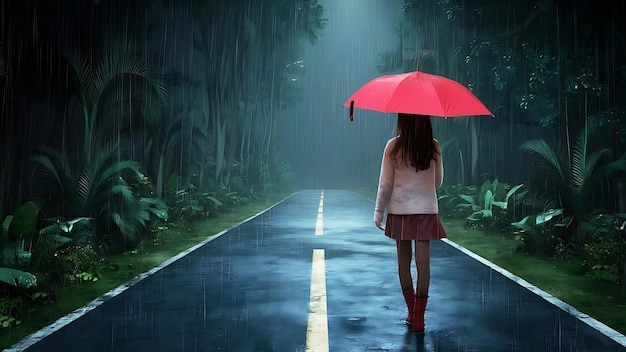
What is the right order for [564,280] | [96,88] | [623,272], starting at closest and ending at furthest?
[623,272] → [564,280] → [96,88]

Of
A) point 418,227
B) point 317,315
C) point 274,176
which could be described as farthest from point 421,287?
point 274,176

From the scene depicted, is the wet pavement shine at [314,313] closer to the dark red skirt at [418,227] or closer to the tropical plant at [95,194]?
the dark red skirt at [418,227]

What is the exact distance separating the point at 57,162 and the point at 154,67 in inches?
494

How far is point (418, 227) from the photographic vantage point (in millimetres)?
5762

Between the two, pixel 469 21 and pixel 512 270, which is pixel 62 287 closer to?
pixel 512 270

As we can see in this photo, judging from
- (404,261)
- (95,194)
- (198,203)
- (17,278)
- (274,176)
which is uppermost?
(274,176)

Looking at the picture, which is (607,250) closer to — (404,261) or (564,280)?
(564,280)

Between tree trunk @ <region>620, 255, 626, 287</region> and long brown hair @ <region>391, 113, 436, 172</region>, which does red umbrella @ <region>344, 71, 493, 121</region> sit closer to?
long brown hair @ <region>391, 113, 436, 172</region>

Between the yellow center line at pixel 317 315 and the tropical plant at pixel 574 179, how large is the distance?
15.9 feet

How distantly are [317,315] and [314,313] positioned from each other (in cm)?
11

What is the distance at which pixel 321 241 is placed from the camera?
13727 millimetres

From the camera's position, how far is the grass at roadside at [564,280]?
22.8 ft

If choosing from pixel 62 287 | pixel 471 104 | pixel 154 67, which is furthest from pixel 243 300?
pixel 154 67

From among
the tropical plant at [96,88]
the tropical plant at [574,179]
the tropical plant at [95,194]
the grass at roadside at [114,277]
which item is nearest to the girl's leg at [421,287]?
the grass at roadside at [114,277]
